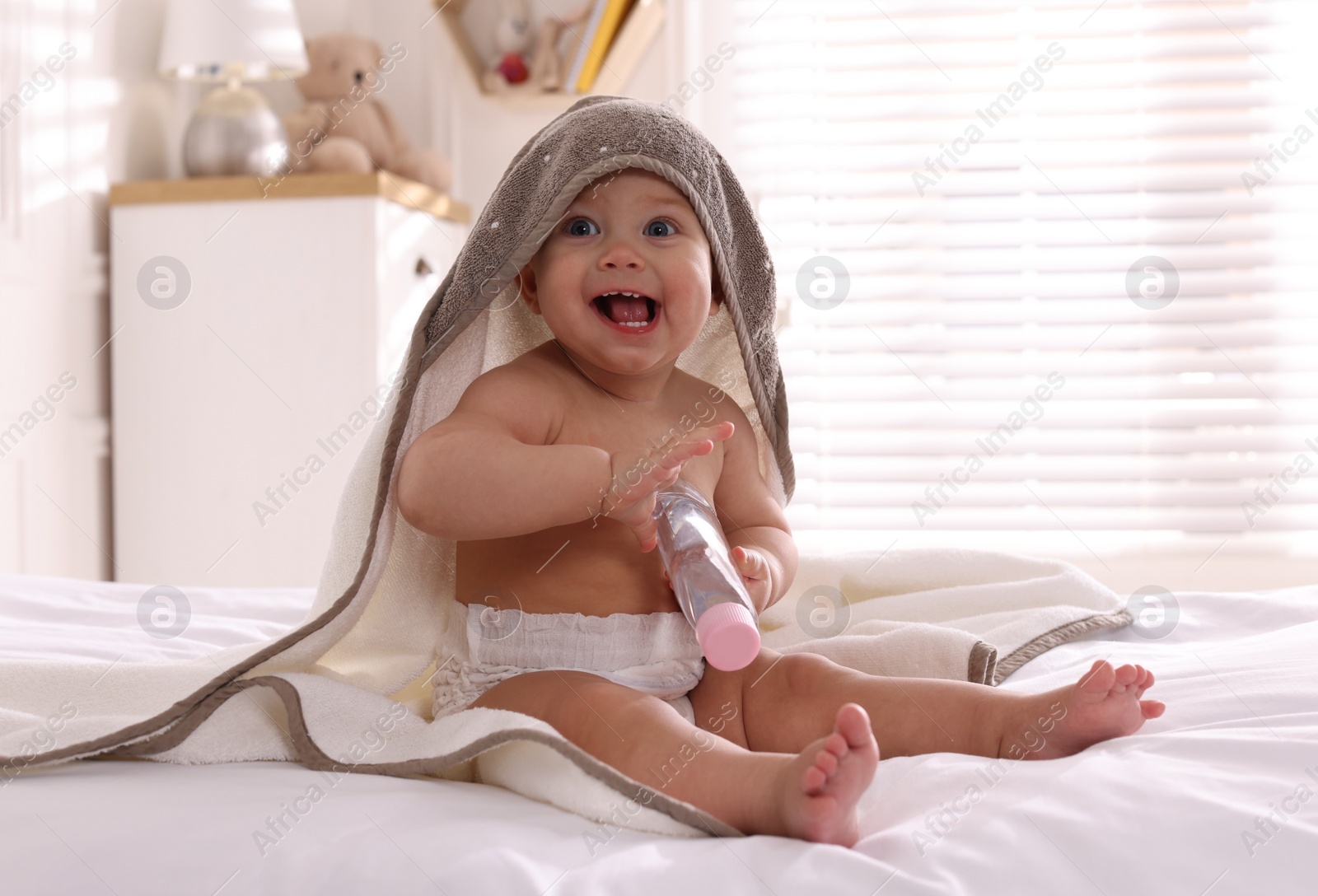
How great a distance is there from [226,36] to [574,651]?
172 centimetres

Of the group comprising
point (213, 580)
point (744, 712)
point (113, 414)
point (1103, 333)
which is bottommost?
point (213, 580)

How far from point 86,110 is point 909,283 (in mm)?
1646

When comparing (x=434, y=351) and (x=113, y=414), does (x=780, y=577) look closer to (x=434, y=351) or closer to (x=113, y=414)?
(x=434, y=351)

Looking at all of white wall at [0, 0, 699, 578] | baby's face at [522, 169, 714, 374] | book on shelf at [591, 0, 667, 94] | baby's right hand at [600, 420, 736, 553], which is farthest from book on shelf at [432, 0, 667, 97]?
baby's right hand at [600, 420, 736, 553]

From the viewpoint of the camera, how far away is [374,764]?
0.69 meters

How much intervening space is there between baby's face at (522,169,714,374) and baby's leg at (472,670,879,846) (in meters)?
0.26

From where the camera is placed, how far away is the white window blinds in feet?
7.86

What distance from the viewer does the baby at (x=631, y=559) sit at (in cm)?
68

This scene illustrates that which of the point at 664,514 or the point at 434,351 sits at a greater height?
the point at 434,351

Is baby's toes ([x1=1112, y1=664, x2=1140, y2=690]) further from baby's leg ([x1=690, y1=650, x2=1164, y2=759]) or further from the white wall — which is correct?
the white wall

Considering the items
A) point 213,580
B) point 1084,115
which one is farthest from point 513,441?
point 1084,115

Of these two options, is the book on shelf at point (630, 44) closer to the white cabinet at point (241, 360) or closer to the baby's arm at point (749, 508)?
the white cabinet at point (241, 360)

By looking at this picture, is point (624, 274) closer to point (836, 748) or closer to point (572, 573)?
point (572, 573)

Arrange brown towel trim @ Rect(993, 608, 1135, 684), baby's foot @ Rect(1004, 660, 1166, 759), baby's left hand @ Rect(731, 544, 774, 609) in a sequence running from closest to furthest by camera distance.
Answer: baby's foot @ Rect(1004, 660, 1166, 759) → baby's left hand @ Rect(731, 544, 774, 609) → brown towel trim @ Rect(993, 608, 1135, 684)
